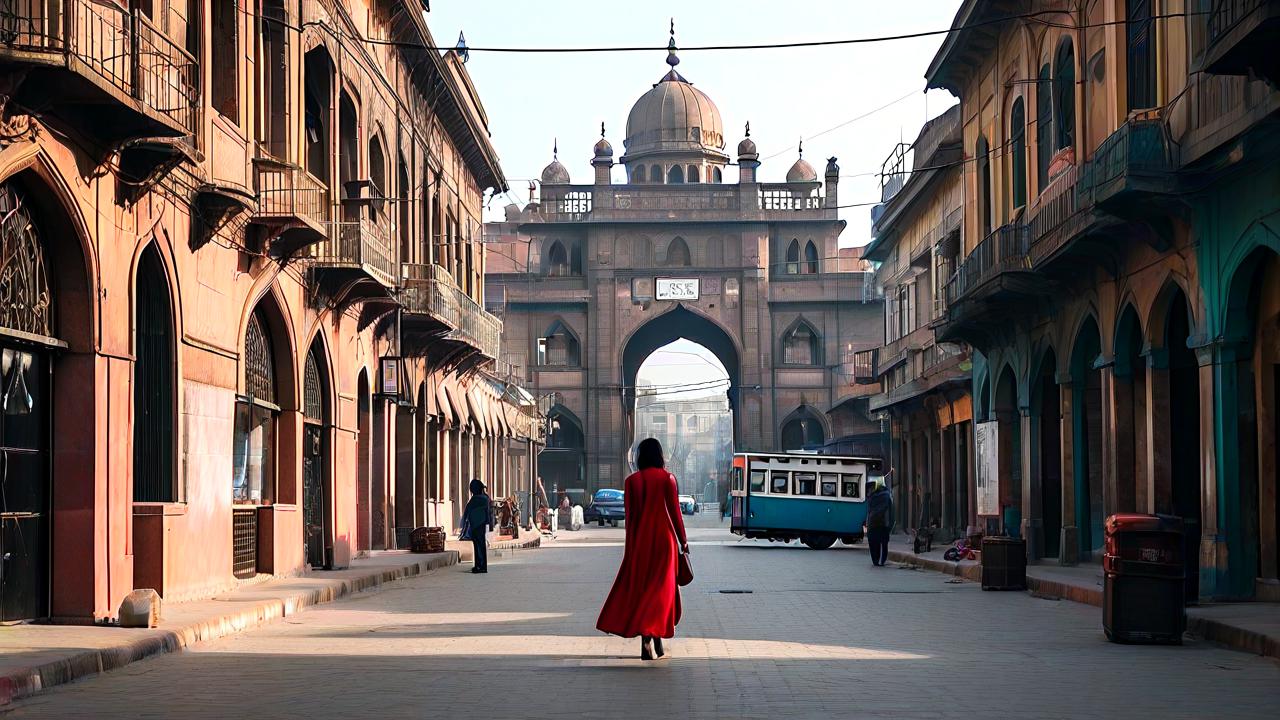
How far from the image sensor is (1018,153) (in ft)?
96.4

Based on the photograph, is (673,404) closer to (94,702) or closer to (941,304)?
(941,304)

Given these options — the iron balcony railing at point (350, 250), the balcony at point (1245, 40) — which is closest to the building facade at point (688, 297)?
Result: the iron balcony railing at point (350, 250)

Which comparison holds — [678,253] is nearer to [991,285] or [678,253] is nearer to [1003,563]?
[991,285]

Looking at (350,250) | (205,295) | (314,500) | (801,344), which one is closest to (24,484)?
(205,295)

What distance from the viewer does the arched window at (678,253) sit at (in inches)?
2825

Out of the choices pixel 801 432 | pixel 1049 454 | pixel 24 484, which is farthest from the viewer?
pixel 801 432

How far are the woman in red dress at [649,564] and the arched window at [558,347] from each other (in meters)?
59.6

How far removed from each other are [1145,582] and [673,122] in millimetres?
66555

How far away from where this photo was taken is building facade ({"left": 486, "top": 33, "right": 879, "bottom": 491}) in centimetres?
7081

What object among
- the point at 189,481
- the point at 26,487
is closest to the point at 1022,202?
the point at 189,481

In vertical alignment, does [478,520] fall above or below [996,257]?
below

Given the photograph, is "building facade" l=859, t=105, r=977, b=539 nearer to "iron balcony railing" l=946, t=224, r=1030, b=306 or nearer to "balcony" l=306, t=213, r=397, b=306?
"iron balcony railing" l=946, t=224, r=1030, b=306

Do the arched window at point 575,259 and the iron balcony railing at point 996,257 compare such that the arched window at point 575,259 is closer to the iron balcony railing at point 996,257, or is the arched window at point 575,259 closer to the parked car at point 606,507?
the parked car at point 606,507

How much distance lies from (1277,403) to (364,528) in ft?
56.3
